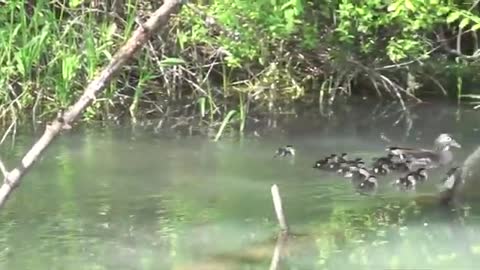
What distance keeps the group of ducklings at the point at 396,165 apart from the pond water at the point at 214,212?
2.4 inches

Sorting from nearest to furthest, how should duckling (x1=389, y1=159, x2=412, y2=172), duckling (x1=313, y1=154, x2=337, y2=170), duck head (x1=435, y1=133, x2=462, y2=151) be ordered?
1. duckling (x1=389, y1=159, x2=412, y2=172)
2. duckling (x1=313, y1=154, x2=337, y2=170)
3. duck head (x1=435, y1=133, x2=462, y2=151)

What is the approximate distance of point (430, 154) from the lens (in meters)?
5.36

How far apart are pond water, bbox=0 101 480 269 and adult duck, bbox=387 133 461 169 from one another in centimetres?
6

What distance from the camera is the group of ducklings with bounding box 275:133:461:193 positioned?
16.3ft

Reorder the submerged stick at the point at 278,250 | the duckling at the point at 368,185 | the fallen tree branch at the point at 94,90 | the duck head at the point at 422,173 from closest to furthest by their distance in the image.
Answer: the fallen tree branch at the point at 94,90
the submerged stick at the point at 278,250
the duckling at the point at 368,185
the duck head at the point at 422,173

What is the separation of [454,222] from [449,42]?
11.6 feet

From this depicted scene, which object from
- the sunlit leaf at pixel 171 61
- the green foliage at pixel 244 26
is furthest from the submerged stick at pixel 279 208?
the sunlit leaf at pixel 171 61

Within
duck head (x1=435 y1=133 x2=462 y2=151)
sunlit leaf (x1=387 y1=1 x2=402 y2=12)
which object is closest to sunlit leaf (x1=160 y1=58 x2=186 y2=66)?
sunlit leaf (x1=387 y1=1 x2=402 y2=12)

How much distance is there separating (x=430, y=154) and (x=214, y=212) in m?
1.32

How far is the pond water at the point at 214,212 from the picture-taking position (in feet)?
12.9

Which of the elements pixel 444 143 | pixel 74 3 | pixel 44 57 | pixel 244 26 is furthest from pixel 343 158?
pixel 74 3

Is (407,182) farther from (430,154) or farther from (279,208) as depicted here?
(279,208)

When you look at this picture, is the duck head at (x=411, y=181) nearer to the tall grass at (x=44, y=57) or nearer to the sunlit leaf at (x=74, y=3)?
the tall grass at (x=44, y=57)

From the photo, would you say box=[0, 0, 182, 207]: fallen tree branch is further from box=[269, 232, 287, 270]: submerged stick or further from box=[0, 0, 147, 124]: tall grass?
box=[0, 0, 147, 124]: tall grass
